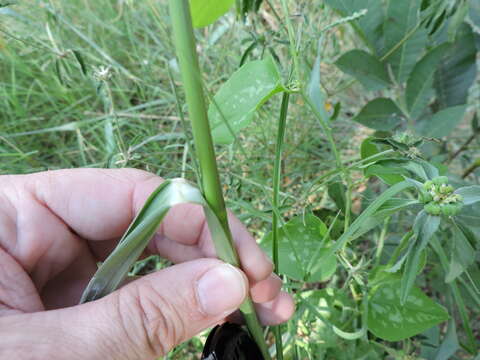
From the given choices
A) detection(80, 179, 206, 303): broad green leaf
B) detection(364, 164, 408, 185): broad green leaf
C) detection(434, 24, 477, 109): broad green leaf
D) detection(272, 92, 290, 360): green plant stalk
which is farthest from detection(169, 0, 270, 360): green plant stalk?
detection(434, 24, 477, 109): broad green leaf

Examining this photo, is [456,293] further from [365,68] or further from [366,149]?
[365,68]

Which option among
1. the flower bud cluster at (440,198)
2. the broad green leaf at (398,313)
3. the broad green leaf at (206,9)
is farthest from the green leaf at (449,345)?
the broad green leaf at (206,9)

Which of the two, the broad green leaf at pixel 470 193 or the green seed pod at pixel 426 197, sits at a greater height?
the green seed pod at pixel 426 197

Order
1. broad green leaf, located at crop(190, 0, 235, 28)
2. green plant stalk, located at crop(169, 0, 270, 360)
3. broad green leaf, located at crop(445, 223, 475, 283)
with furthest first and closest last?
broad green leaf, located at crop(190, 0, 235, 28), broad green leaf, located at crop(445, 223, 475, 283), green plant stalk, located at crop(169, 0, 270, 360)

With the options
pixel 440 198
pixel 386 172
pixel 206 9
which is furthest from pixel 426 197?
pixel 206 9

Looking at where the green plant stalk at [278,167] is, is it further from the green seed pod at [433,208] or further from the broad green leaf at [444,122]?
the broad green leaf at [444,122]

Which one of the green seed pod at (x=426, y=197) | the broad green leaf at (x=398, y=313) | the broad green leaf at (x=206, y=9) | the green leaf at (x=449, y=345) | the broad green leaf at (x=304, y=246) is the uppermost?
the broad green leaf at (x=206, y=9)

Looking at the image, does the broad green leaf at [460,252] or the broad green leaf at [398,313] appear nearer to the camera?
the broad green leaf at [460,252]

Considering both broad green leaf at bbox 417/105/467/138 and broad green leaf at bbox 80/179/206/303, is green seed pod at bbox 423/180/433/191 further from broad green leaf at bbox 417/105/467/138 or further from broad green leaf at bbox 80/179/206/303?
broad green leaf at bbox 417/105/467/138
